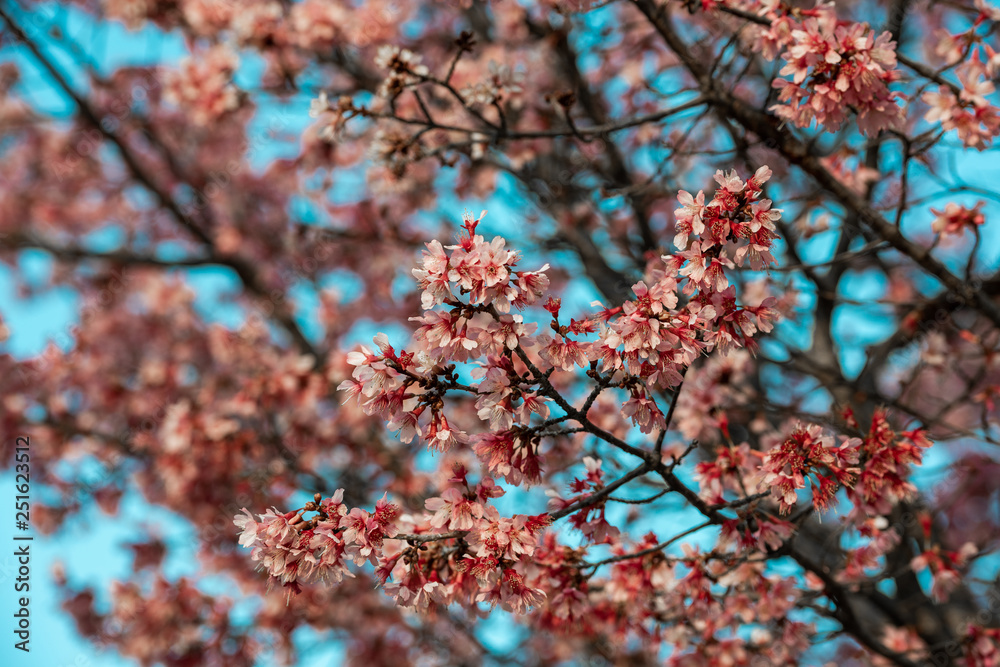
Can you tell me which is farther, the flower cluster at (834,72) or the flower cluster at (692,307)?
the flower cluster at (834,72)

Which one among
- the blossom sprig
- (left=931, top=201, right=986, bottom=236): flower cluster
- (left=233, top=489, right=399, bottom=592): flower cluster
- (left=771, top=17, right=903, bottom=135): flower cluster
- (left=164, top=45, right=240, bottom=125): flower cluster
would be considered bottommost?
(left=233, top=489, right=399, bottom=592): flower cluster

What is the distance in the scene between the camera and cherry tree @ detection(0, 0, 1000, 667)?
2188 millimetres

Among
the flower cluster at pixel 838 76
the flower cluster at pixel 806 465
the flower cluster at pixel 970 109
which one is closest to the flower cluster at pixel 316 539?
the flower cluster at pixel 806 465

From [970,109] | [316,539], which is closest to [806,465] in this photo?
[316,539]

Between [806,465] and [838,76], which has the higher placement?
[838,76]

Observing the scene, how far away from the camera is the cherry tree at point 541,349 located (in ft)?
7.18

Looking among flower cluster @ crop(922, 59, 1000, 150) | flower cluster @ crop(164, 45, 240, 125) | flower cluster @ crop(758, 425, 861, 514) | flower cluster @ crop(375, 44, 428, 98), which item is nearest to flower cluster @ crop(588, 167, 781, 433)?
flower cluster @ crop(758, 425, 861, 514)

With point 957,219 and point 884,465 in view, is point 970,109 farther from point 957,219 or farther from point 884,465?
point 884,465

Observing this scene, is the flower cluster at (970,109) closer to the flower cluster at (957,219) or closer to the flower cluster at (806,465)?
the flower cluster at (957,219)

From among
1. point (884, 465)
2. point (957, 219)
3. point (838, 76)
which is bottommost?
point (884, 465)

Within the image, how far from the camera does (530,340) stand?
2121 millimetres

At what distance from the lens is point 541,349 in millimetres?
2119

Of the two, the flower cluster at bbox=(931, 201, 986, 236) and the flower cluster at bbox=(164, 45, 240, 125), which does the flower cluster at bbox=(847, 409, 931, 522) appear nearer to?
the flower cluster at bbox=(931, 201, 986, 236)

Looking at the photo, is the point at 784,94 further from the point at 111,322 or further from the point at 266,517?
the point at 111,322
